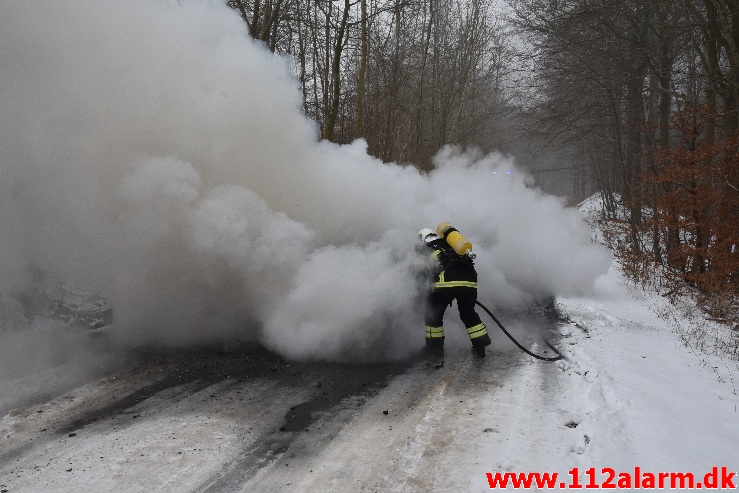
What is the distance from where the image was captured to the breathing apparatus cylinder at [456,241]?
605 centimetres

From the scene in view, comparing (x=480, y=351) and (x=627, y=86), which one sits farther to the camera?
(x=627, y=86)

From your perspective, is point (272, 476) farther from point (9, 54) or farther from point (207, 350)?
point (9, 54)

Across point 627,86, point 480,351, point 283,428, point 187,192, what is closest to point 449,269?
point 480,351

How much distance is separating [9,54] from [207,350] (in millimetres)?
3860

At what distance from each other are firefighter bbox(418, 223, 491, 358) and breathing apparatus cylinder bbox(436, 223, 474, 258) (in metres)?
0.07

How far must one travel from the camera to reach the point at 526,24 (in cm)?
1497

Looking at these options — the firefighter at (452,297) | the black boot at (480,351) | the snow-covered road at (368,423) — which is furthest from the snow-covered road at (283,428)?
the firefighter at (452,297)

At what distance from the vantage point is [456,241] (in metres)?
6.15

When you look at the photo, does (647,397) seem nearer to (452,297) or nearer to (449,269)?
(452,297)

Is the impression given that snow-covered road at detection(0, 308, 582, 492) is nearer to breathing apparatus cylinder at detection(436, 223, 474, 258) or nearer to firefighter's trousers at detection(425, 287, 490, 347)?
firefighter's trousers at detection(425, 287, 490, 347)

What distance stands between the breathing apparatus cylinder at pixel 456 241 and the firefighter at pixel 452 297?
7 centimetres

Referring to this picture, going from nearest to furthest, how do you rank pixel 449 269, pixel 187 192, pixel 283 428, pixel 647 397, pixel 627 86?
pixel 283 428
pixel 647 397
pixel 187 192
pixel 449 269
pixel 627 86

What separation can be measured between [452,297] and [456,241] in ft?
2.19

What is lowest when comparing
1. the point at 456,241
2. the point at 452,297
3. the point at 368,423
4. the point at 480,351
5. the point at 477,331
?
the point at 368,423
